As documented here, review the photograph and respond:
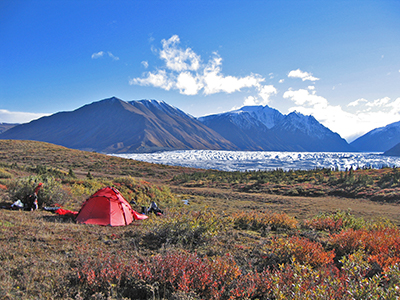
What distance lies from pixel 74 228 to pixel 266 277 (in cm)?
588

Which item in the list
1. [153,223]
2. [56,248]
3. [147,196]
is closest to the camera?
[56,248]

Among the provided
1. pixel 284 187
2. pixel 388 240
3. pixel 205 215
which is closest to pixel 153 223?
pixel 205 215

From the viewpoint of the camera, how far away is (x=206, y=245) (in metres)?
6.20

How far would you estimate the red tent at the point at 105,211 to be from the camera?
8008mm

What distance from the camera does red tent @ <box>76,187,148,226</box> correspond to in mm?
8008

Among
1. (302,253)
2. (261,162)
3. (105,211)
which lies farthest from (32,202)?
(261,162)

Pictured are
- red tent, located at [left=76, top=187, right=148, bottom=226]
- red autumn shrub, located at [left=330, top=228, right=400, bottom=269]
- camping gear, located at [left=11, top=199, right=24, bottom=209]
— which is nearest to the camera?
red autumn shrub, located at [left=330, top=228, right=400, bottom=269]

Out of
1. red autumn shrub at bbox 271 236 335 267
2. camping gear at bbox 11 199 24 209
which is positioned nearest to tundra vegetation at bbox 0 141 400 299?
red autumn shrub at bbox 271 236 335 267

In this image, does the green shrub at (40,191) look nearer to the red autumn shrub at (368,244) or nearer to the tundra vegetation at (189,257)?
the tundra vegetation at (189,257)

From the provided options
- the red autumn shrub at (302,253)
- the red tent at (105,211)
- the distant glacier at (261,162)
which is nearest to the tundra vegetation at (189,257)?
the red autumn shrub at (302,253)

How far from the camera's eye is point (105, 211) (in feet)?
27.0

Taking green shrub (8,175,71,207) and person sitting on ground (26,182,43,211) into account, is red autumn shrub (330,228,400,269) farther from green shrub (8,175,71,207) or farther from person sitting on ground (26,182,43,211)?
green shrub (8,175,71,207)

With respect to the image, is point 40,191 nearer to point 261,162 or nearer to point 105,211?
point 105,211

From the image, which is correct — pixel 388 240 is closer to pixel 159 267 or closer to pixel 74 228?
pixel 159 267
